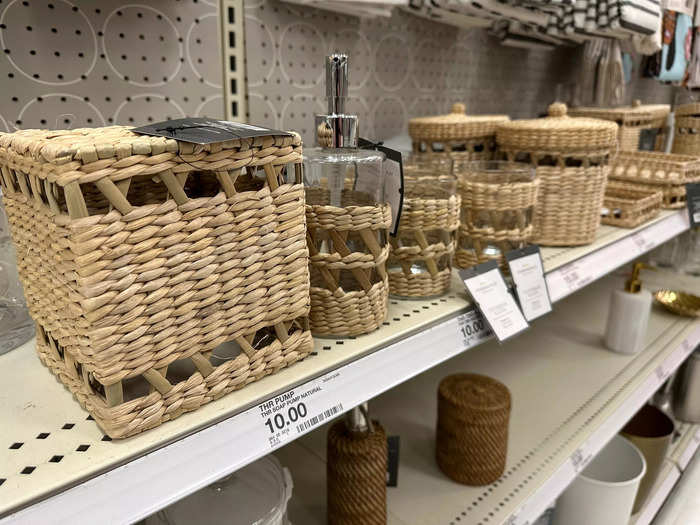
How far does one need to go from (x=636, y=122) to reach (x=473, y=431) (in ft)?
3.76

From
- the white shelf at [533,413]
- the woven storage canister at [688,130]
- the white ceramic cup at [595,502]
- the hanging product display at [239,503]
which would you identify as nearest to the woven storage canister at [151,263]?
the hanging product display at [239,503]

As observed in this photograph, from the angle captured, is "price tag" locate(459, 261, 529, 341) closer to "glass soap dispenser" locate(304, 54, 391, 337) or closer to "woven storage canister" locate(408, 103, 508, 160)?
"glass soap dispenser" locate(304, 54, 391, 337)

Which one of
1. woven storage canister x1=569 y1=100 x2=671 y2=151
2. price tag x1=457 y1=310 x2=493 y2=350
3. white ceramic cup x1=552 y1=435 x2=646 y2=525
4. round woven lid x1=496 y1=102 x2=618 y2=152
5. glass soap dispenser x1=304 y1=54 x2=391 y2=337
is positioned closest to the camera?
glass soap dispenser x1=304 y1=54 x2=391 y2=337

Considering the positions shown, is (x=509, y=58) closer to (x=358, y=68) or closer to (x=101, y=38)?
(x=358, y=68)

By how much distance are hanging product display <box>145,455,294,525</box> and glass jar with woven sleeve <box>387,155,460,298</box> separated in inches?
11.5

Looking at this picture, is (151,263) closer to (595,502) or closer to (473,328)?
(473,328)

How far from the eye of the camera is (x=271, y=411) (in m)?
0.48

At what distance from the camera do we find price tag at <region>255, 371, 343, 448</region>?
474 mm

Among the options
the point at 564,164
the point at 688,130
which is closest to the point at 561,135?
the point at 564,164

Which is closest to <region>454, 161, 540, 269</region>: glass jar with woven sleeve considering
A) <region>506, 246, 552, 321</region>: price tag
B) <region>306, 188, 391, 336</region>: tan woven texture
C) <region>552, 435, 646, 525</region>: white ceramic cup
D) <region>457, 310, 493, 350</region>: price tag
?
<region>506, 246, 552, 321</region>: price tag

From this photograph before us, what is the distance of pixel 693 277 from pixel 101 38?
1989mm

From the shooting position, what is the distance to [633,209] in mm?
1135

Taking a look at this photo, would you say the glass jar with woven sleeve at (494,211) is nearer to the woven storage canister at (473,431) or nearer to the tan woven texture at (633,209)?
the woven storage canister at (473,431)

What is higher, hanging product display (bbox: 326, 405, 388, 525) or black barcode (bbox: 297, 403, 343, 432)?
black barcode (bbox: 297, 403, 343, 432)
